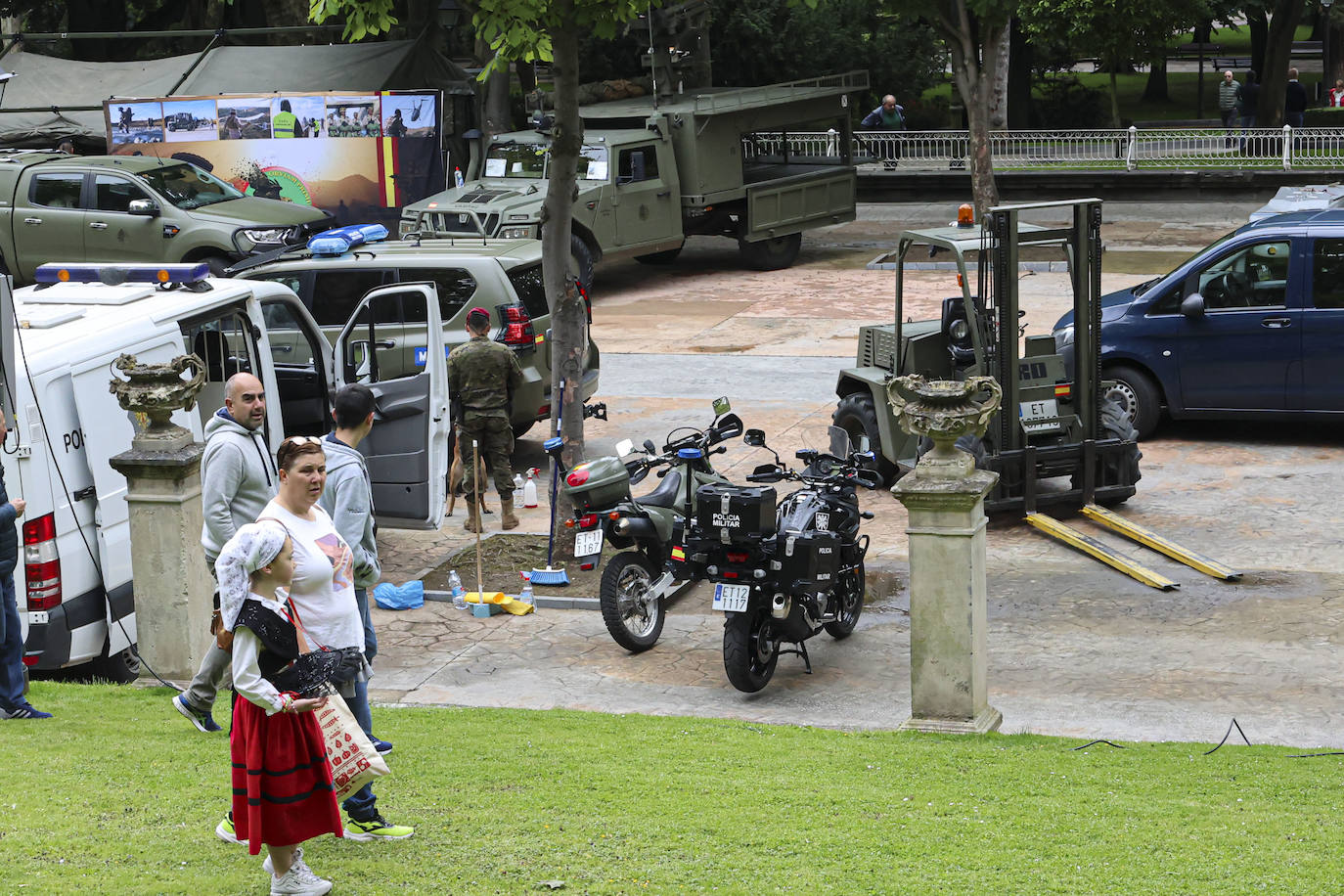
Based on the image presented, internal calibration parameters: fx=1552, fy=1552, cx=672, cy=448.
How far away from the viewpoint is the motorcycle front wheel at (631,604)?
8.73 m

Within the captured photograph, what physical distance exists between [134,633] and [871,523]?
218 inches

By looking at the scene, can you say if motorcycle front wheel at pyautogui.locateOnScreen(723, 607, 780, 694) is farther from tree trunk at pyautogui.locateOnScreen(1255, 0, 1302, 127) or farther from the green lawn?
tree trunk at pyautogui.locateOnScreen(1255, 0, 1302, 127)

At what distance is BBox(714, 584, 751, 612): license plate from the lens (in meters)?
7.95

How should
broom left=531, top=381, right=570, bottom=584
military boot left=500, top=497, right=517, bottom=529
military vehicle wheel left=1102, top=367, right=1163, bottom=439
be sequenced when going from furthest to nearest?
1. military vehicle wheel left=1102, top=367, right=1163, bottom=439
2. military boot left=500, top=497, right=517, bottom=529
3. broom left=531, top=381, right=570, bottom=584

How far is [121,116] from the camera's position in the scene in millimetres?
24359

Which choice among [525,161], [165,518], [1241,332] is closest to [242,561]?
[165,518]

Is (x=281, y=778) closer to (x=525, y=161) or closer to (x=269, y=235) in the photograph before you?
(x=269, y=235)

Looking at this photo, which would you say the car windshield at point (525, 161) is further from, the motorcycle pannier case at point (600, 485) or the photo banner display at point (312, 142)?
the motorcycle pannier case at point (600, 485)

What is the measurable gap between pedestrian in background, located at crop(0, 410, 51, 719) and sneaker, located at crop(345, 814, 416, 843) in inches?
92.0

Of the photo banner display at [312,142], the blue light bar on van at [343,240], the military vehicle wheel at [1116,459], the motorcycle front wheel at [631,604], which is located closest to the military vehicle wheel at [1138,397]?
the military vehicle wheel at [1116,459]

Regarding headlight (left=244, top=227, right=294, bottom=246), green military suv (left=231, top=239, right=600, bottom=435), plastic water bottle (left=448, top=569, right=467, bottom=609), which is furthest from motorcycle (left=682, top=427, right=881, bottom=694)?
headlight (left=244, top=227, right=294, bottom=246)

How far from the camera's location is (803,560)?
812 centimetres

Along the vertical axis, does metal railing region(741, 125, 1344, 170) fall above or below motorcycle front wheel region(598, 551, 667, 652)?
above

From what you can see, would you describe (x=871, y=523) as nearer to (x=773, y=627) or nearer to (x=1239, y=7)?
(x=773, y=627)
